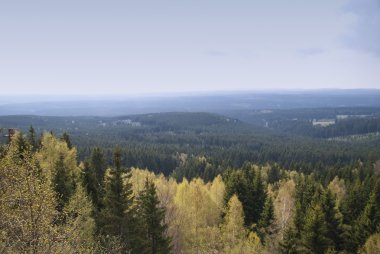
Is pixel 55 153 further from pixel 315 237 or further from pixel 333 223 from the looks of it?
pixel 333 223

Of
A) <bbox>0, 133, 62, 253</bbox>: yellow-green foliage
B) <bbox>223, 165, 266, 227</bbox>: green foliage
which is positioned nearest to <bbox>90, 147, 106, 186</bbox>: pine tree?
<bbox>223, 165, 266, 227</bbox>: green foliage

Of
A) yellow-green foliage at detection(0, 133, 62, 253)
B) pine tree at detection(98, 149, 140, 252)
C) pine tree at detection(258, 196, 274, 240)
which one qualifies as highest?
yellow-green foliage at detection(0, 133, 62, 253)

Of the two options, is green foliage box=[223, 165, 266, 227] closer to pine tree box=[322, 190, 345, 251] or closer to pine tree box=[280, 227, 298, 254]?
pine tree box=[322, 190, 345, 251]

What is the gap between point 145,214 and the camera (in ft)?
132

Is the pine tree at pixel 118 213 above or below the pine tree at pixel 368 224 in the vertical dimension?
above

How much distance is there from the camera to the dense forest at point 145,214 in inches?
787

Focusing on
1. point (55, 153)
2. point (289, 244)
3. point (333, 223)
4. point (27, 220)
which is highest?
point (27, 220)

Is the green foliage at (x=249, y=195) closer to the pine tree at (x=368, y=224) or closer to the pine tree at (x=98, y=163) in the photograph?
the pine tree at (x=368, y=224)

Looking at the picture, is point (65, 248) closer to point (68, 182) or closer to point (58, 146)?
point (68, 182)

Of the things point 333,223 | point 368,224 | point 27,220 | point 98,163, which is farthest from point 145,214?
point 368,224

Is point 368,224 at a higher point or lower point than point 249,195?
lower

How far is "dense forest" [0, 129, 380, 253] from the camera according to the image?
20000 mm

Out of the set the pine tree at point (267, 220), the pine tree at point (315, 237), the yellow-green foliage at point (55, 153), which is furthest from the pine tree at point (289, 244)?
the yellow-green foliage at point (55, 153)

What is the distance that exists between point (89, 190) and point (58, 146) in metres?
23.7
